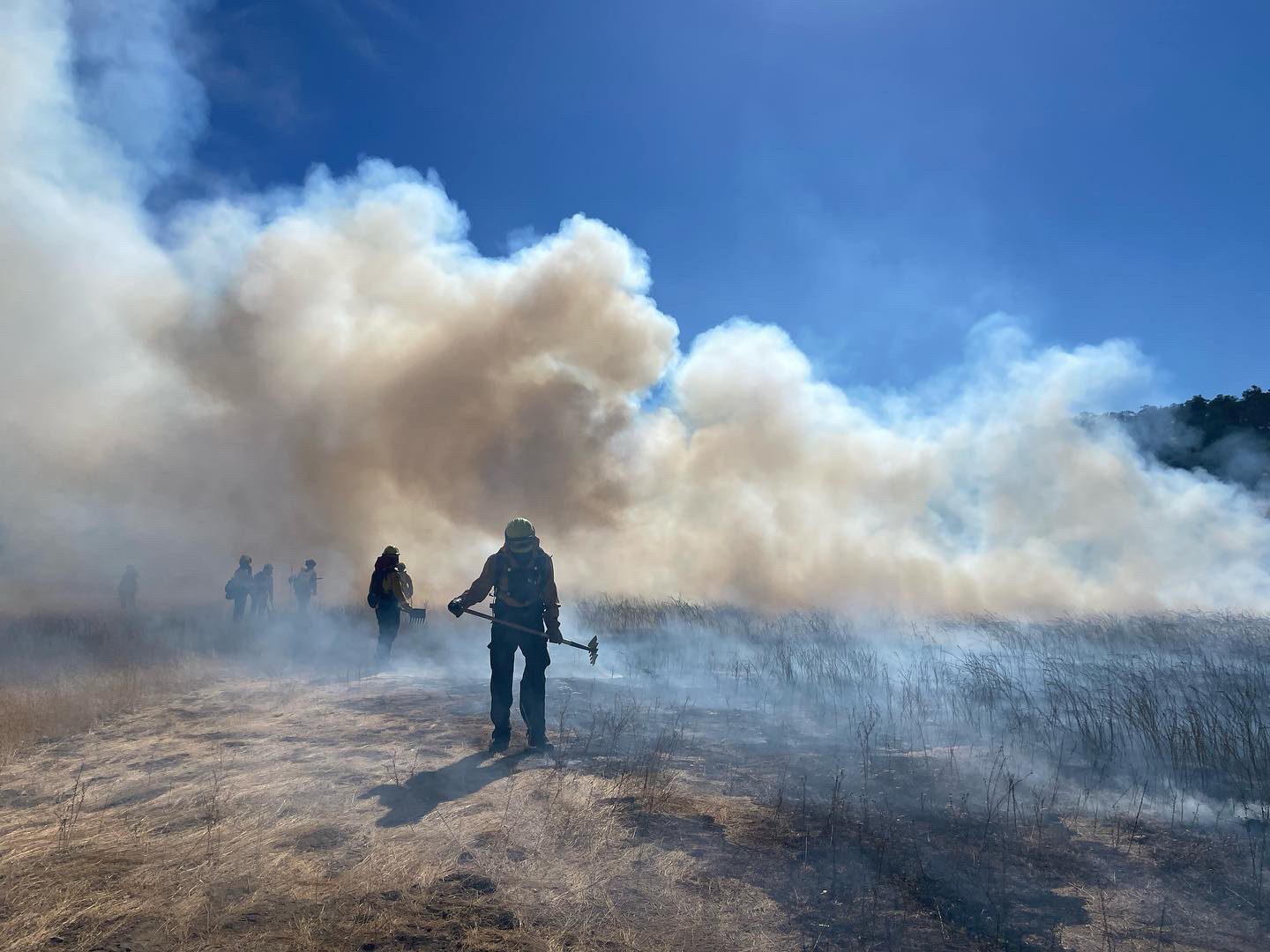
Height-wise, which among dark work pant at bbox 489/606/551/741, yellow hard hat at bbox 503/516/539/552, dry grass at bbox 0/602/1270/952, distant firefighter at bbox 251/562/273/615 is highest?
yellow hard hat at bbox 503/516/539/552

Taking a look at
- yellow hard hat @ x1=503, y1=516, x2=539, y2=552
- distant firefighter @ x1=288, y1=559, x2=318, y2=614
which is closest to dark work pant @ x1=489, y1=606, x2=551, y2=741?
yellow hard hat @ x1=503, y1=516, x2=539, y2=552

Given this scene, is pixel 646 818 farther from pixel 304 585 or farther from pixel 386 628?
pixel 304 585

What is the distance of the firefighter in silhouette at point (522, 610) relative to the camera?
22.1ft

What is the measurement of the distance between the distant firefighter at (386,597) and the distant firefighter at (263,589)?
24.3ft

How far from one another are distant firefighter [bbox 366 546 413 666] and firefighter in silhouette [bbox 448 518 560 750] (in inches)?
228

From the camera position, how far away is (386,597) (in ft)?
40.2

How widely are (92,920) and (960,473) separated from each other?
3512 cm

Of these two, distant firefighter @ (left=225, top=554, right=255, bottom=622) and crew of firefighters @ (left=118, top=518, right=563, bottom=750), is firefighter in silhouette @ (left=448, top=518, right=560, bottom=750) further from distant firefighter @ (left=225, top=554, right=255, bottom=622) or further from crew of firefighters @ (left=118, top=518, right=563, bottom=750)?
distant firefighter @ (left=225, top=554, right=255, bottom=622)

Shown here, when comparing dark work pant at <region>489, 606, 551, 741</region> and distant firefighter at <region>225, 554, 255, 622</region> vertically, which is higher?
distant firefighter at <region>225, 554, 255, 622</region>

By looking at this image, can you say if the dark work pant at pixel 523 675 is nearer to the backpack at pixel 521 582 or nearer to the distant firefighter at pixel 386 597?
the backpack at pixel 521 582

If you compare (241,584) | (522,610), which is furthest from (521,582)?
(241,584)

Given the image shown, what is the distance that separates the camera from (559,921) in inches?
136

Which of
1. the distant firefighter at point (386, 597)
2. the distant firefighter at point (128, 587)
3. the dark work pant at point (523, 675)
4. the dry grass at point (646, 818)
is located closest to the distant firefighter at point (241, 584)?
the distant firefighter at point (128, 587)

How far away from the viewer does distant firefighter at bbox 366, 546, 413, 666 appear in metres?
12.1
